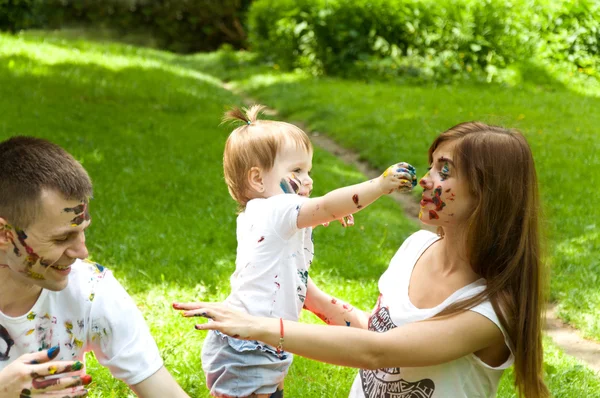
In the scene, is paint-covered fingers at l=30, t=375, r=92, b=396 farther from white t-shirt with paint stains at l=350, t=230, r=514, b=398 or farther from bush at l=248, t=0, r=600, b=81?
bush at l=248, t=0, r=600, b=81

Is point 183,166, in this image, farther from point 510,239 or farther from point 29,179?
point 510,239

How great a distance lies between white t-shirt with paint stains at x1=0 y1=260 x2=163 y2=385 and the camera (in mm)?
2451

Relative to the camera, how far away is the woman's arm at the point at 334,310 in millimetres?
3346

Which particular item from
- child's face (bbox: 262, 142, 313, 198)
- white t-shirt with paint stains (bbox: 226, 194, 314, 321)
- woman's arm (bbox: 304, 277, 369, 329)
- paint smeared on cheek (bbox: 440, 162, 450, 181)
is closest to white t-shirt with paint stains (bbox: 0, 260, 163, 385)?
white t-shirt with paint stains (bbox: 226, 194, 314, 321)

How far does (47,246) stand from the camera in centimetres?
243

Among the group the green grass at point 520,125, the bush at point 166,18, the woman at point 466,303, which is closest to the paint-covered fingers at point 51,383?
the woman at point 466,303

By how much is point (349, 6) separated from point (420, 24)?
140 centimetres

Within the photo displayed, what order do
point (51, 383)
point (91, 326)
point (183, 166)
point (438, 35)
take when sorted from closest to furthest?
point (51, 383)
point (91, 326)
point (183, 166)
point (438, 35)

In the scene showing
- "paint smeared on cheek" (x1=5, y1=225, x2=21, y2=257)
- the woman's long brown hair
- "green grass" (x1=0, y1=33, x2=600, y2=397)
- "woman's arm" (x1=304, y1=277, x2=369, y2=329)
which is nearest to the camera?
"paint smeared on cheek" (x1=5, y1=225, x2=21, y2=257)

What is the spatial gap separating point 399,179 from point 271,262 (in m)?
0.65

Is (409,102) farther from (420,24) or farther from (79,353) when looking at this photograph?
(79,353)

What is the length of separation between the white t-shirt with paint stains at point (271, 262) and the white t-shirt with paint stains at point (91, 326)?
0.61 meters

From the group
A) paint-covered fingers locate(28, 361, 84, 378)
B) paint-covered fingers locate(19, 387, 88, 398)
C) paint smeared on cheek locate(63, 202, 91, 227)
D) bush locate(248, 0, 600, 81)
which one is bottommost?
bush locate(248, 0, 600, 81)

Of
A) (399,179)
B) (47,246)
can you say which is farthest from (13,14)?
(399,179)
